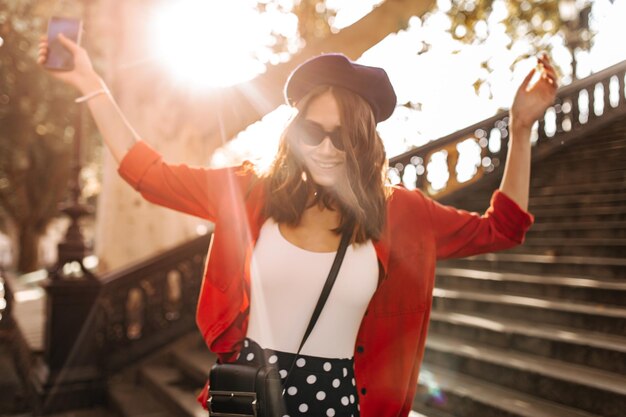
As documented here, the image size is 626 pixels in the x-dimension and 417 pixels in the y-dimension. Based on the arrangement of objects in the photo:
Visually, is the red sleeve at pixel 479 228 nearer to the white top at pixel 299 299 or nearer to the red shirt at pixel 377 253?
the red shirt at pixel 377 253

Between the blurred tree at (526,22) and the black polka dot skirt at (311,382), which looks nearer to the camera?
the black polka dot skirt at (311,382)

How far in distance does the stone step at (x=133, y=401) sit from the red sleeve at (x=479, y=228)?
→ 13.7 ft

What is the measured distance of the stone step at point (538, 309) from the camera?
441 centimetres

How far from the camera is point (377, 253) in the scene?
195 cm

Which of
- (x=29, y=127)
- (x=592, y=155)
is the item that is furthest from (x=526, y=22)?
(x=29, y=127)

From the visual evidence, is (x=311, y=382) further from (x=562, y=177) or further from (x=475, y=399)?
(x=562, y=177)

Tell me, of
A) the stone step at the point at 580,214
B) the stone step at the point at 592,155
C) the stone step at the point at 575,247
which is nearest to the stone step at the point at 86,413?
the stone step at the point at 575,247

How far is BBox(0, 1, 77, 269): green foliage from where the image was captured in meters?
11.9

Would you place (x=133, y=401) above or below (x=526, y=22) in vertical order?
below

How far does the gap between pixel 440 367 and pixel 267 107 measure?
3370 millimetres

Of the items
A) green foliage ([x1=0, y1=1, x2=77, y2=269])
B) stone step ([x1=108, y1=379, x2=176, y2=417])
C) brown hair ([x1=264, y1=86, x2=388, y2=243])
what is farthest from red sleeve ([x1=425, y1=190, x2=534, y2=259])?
green foliage ([x1=0, y1=1, x2=77, y2=269])

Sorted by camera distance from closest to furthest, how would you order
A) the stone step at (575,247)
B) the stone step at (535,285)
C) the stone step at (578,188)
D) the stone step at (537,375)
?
the stone step at (537,375) < the stone step at (535,285) < the stone step at (575,247) < the stone step at (578,188)

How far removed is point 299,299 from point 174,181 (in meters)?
0.65

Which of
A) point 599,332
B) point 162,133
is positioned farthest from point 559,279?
point 162,133
